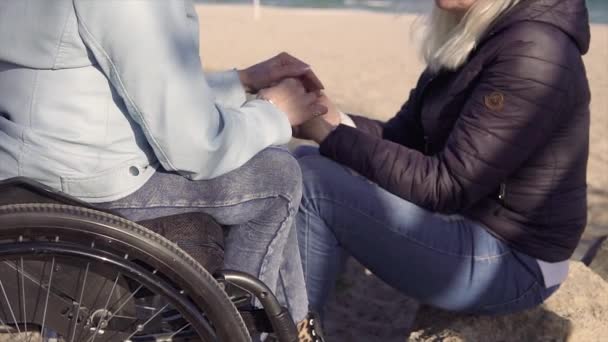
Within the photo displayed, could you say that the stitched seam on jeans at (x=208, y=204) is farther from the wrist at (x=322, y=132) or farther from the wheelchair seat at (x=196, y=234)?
the wrist at (x=322, y=132)

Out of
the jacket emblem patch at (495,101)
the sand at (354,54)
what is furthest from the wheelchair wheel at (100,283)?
the sand at (354,54)

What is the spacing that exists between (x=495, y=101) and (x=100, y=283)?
3.67ft

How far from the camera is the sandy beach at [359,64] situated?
10.8ft

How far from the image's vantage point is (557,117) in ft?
7.09

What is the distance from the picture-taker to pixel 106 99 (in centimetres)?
164

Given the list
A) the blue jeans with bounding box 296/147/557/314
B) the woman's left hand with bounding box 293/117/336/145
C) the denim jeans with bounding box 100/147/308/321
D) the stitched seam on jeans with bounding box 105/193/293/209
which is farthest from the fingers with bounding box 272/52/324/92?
the stitched seam on jeans with bounding box 105/193/293/209

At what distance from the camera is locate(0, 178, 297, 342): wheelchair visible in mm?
1628

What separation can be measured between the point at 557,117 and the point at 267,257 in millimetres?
883

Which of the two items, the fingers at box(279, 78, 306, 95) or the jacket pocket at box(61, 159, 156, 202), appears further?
the fingers at box(279, 78, 306, 95)

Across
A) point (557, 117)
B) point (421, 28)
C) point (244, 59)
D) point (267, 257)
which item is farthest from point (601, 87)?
point (267, 257)

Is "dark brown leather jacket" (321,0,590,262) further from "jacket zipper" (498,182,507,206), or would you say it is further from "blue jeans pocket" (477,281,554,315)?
"blue jeans pocket" (477,281,554,315)

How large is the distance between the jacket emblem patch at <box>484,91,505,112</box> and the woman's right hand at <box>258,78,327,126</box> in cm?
47

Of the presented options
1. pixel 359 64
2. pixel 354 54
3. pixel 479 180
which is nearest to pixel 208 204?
pixel 479 180

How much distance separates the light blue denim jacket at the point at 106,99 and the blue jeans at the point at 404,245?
552 millimetres
